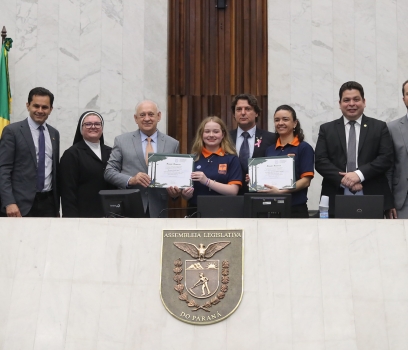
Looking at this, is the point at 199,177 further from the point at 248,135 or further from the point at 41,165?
the point at 41,165

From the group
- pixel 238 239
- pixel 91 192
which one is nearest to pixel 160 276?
pixel 238 239

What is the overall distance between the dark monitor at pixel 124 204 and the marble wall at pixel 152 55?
3.44m

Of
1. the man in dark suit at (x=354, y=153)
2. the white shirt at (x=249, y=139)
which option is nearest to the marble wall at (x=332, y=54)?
the white shirt at (x=249, y=139)

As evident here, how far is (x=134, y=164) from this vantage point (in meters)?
6.84

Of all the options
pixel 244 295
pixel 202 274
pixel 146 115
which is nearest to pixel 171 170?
pixel 146 115

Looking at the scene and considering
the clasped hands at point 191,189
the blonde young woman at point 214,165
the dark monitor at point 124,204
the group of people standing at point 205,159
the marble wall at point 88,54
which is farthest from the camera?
the marble wall at point 88,54

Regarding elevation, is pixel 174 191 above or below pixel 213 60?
below

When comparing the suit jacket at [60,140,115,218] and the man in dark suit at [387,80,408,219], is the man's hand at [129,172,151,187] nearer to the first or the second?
the suit jacket at [60,140,115,218]

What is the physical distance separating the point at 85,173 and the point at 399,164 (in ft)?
9.39

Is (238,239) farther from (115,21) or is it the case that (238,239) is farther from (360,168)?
(115,21)

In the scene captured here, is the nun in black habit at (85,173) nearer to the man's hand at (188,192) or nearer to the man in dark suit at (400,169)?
the man's hand at (188,192)

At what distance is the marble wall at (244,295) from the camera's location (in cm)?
511

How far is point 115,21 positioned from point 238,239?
192 inches

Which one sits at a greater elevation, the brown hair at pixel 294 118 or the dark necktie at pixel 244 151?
the brown hair at pixel 294 118
